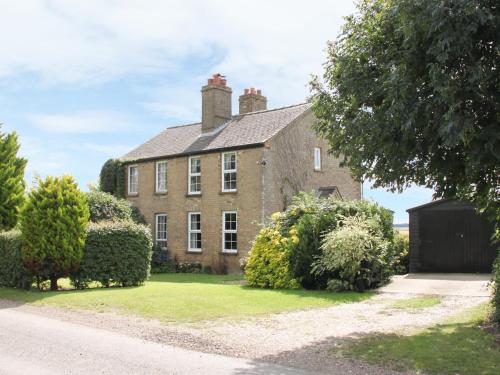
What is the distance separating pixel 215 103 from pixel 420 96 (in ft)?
70.1

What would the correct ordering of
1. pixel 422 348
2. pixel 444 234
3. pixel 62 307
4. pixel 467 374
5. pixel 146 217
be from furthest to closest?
pixel 146 217, pixel 444 234, pixel 62 307, pixel 422 348, pixel 467 374

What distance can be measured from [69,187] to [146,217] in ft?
41.3

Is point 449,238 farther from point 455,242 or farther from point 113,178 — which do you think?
point 113,178

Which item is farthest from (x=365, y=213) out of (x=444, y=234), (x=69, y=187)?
(x=69, y=187)

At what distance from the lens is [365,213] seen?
18094 mm

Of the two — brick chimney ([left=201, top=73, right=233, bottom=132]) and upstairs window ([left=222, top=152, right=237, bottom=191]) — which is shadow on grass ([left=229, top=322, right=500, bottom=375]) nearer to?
upstairs window ([left=222, top=152, right=237, bottom=191])

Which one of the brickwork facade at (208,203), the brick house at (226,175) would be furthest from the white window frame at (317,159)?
the brickwork facade at (208,203)

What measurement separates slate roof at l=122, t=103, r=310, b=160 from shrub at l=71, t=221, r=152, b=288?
8913 mm

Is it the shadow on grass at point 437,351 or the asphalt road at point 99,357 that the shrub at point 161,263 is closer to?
the asphalt road at point 99,357

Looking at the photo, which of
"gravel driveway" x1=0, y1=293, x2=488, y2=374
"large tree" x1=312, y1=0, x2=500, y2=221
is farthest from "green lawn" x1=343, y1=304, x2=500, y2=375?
"large tree" x1=312, y1=0, x2=500, y2=221

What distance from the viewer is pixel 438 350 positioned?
8.50 metres

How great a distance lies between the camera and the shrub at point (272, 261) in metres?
17.3

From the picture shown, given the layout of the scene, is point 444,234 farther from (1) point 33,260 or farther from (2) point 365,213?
(1) point 33,260

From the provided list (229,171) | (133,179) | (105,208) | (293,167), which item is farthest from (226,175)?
(133,179)
